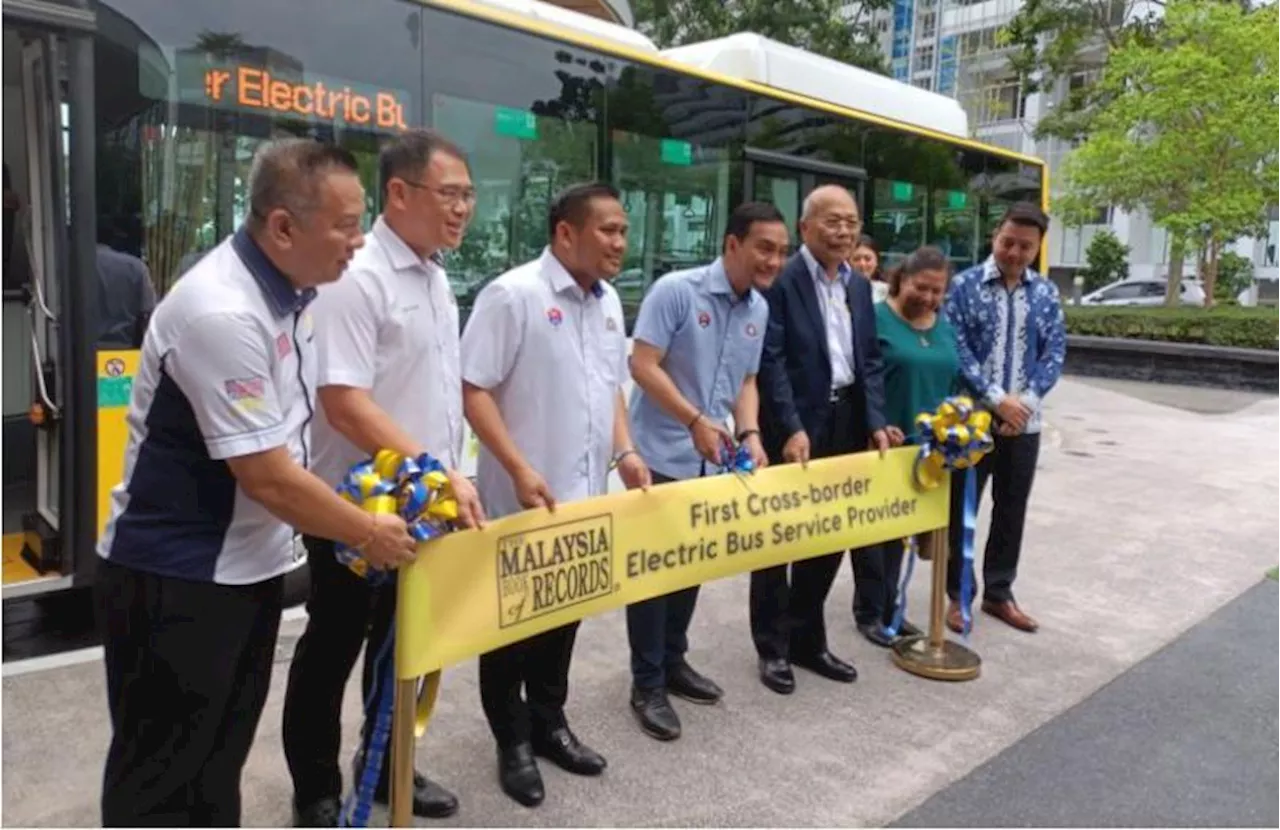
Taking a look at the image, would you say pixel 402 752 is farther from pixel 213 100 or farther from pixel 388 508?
pixel 213 100

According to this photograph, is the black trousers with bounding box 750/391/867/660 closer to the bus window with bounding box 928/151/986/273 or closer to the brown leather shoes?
the brown leather shoes

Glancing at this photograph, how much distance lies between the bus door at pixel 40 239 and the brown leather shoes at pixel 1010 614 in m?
4.11

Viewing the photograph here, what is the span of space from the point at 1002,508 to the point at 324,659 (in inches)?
133

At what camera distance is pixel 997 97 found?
36.1 meters

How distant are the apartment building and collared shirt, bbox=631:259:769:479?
30.9 meters

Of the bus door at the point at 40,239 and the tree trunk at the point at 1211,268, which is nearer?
the bus door at the point at 40,239

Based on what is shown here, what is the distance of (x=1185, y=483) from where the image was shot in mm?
8727

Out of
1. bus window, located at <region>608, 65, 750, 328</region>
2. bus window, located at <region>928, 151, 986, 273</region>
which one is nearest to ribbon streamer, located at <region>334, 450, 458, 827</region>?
bus window, located at <region>608, 65, 750, 328</region>

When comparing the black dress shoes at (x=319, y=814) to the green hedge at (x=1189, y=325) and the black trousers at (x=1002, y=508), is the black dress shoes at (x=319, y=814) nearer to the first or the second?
the black trousers at (x=1002, y=508)

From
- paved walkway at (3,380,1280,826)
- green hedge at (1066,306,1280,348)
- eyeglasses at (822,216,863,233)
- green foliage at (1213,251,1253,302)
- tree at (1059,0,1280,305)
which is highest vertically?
tree at (1059,0,1280,305)

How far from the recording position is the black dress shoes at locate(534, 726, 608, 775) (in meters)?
3.33

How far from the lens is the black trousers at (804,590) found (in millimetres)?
4102

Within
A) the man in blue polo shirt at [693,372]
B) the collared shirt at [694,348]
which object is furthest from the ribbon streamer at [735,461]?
the collared shirt at [694,348]

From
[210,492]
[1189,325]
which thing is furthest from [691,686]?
[1189,325]
